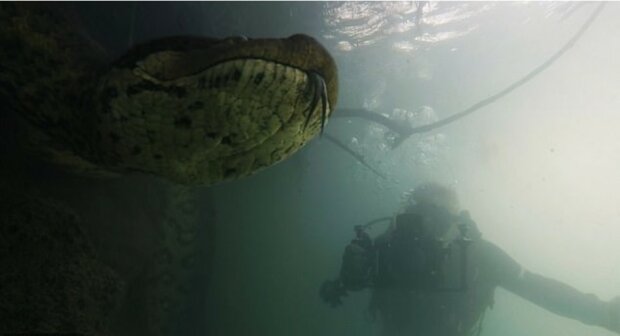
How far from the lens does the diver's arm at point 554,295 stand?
10391 mm

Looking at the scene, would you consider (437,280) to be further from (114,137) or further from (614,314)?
(114,137)

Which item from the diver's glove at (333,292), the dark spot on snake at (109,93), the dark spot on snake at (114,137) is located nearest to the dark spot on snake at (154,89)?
the dark spot on snake at (109,93)

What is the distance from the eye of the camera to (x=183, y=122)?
229 centimetres

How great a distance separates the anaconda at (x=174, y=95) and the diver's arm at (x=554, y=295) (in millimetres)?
9542

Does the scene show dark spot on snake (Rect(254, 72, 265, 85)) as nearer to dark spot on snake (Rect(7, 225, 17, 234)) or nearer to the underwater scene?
the underwater scene

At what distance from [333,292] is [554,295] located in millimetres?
5622

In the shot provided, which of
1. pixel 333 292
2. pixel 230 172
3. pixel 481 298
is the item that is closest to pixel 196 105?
pixel 230 172

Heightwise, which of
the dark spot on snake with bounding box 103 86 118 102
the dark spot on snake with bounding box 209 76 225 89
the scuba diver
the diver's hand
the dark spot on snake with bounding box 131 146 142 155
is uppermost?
the dark spot on snake with bounding box 209 76 225 89

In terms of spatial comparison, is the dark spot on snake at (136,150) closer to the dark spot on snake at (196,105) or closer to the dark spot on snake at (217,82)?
the dark spot on snake at (196,105)

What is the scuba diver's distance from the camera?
959cm

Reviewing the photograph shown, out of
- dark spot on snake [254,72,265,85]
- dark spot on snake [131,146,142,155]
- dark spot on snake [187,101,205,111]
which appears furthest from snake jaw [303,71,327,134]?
dark spot on snake [131,146,142,155]

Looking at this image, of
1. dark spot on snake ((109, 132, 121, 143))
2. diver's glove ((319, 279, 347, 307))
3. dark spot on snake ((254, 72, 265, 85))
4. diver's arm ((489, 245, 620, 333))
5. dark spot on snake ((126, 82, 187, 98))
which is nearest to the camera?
dark spot on snake ((254, 72, 265, 85))

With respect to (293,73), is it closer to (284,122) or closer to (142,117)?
(284,122)

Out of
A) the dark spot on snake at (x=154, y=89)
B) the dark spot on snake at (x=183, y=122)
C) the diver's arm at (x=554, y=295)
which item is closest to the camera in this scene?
the dark spot on snake at (x=154, y=89)
